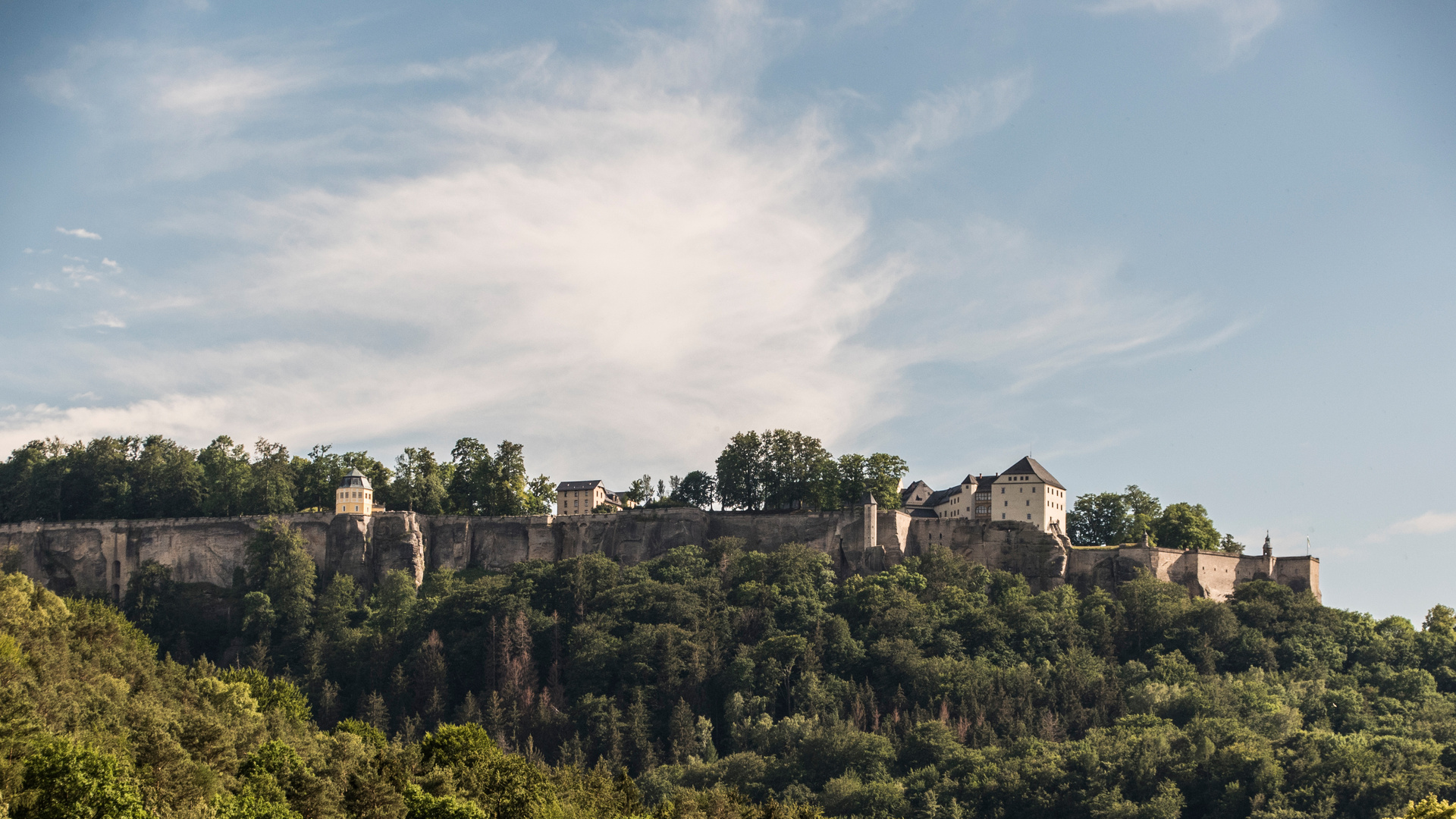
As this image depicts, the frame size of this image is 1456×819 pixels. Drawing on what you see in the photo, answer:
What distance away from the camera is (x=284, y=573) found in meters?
104

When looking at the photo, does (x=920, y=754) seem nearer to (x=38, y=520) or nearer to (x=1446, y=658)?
(x=1446, y=658)

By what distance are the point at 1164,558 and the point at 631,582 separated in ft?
119

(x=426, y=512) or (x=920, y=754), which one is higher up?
(x=426, y=512)

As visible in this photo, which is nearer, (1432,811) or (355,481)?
(1432,811)

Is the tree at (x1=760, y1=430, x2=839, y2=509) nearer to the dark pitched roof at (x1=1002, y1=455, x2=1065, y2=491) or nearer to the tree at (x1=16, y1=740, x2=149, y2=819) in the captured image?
the dark pitched roof at (x1=1002, y1=455, x2=1065, y2=491)

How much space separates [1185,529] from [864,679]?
96.3 feet

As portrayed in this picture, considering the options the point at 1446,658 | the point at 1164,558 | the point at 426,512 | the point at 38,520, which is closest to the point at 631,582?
the point at 426,512

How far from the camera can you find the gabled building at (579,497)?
122438 millimetres

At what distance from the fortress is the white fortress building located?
977 mm

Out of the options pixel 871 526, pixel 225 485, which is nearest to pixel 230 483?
pixel 225 485

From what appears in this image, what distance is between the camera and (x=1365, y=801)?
7631 centimetres

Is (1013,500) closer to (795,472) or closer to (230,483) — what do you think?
(795,472)

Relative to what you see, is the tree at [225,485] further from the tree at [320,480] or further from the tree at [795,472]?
the tree at [795,472]

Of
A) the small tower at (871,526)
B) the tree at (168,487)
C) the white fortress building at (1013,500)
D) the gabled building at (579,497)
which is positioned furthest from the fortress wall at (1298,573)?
the tree at (168,487)
